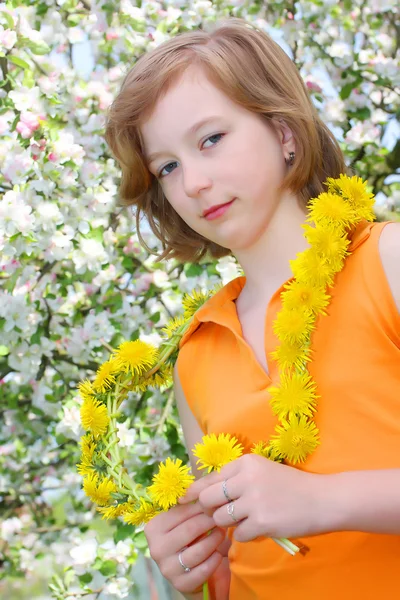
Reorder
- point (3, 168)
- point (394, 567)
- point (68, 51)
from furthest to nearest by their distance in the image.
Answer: point (68, 51)
point (3, 168)
point (394, 567)

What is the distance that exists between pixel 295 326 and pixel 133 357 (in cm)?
32

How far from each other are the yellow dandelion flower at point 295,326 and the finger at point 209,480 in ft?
0.63

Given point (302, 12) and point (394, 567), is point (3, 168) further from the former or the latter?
point (394, 567)

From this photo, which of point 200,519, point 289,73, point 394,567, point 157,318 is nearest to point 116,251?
point 157,318

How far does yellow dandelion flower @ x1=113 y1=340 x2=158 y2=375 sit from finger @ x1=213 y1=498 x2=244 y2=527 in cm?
34

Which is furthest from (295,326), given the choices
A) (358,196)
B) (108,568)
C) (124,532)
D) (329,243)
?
(108,568)

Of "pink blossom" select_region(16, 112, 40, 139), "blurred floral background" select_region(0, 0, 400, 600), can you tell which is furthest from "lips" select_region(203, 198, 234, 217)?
"pink blossom" select_region(16, 112, 40, 139)

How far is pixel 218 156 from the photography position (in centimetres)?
116

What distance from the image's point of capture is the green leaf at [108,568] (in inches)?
84.6

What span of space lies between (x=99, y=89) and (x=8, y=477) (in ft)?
4.25

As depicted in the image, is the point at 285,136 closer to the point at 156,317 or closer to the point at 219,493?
the point at 219,493

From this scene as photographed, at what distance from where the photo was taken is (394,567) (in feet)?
3.43

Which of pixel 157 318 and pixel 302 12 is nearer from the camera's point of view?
pixel 157 318

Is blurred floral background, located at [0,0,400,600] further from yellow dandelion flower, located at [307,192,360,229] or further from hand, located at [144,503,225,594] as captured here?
yellow dandelion flower, located at [307,192,360,229]
